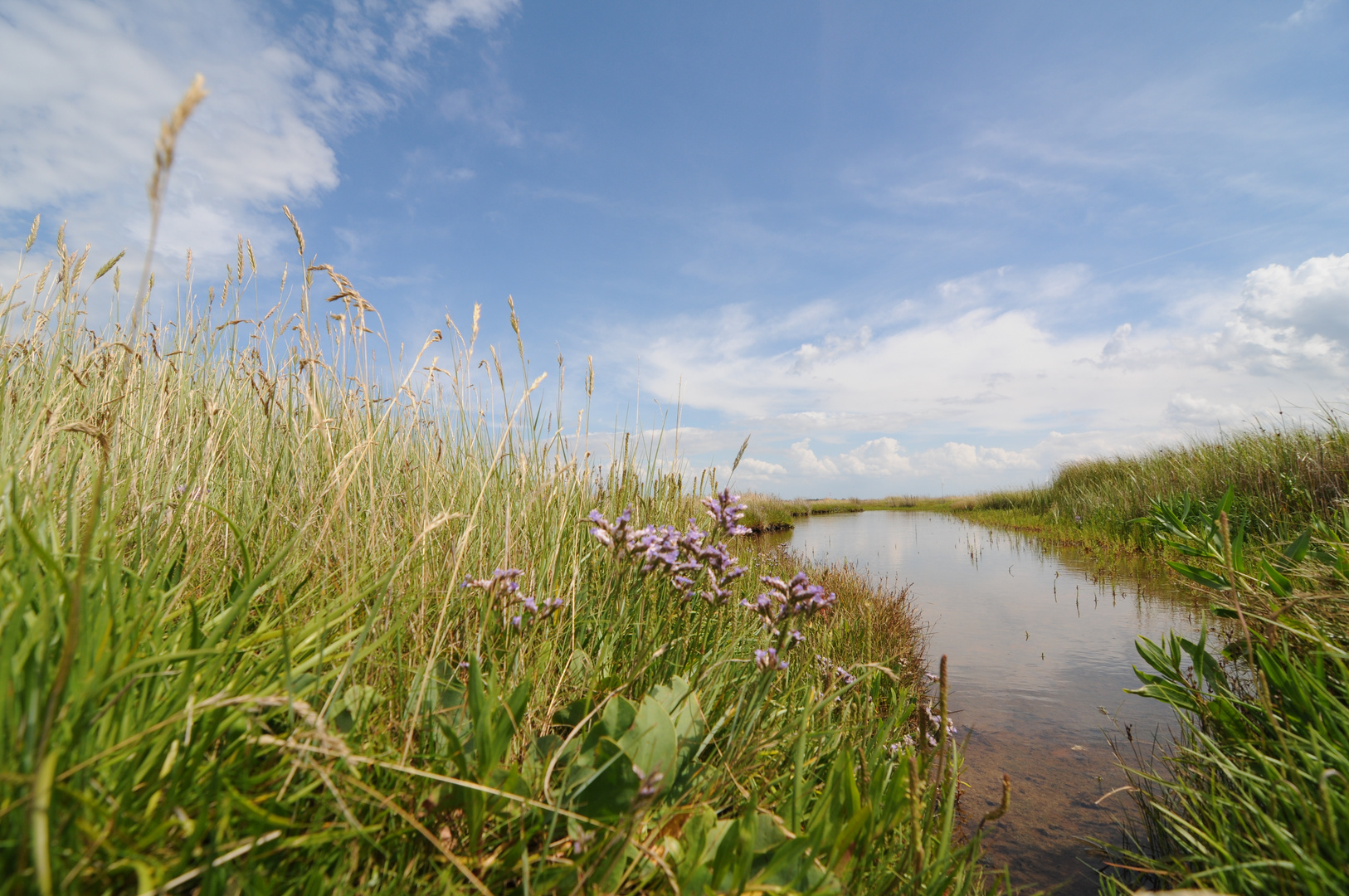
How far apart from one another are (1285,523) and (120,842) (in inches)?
412

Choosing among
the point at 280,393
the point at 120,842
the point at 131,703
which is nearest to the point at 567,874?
the point at 120,842

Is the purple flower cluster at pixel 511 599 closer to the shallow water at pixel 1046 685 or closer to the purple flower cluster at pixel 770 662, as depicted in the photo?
the purple flower cluster at pixel 770 662

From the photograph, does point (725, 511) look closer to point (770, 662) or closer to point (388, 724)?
point (770, 662)

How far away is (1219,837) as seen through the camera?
2012 mm

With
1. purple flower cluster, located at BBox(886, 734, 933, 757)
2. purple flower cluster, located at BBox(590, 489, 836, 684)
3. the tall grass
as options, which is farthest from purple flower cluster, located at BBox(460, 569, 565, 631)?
the tall grass

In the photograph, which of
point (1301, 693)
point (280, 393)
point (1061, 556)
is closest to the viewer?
point (1301, 693)

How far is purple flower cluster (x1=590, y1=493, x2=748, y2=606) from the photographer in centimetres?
195

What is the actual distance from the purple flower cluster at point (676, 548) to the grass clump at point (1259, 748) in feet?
4.95

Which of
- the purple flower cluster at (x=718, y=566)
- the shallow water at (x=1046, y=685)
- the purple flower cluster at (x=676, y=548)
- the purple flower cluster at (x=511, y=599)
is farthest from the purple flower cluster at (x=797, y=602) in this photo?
the shallow water at (x=1046, y=685)

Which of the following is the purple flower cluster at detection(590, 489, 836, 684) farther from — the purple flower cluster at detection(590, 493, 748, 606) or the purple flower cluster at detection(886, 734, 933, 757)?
the purple flower cluster at detection(886, 734, 933, 757)

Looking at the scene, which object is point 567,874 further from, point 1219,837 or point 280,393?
point 280,393

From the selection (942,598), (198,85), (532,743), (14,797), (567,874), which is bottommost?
(942,598)

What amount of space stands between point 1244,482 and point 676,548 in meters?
11.5

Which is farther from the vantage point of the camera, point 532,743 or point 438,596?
point 438,596
